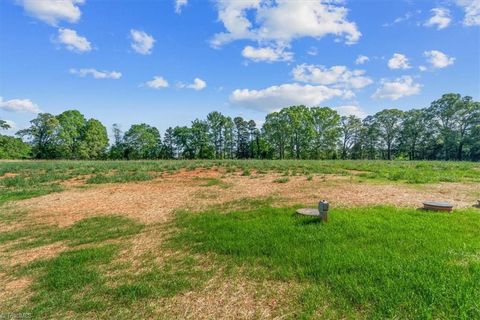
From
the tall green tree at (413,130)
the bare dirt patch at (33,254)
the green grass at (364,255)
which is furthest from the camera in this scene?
the tall green tree at (413,130)

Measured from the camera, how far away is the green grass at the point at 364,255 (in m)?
3.29

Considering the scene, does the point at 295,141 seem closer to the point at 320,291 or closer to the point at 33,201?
the point at 33,201

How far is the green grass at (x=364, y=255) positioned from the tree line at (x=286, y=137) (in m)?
58.5

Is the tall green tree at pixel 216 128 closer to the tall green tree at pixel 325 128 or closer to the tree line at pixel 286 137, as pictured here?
the tree line at pixel 286 137

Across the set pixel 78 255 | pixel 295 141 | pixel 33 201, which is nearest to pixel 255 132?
pixel 295 141

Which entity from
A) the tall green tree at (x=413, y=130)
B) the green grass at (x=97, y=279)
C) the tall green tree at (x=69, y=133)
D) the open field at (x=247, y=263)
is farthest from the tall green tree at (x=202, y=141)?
the green grass at (x=97, y=279)

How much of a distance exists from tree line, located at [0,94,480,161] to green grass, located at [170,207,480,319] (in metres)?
58.5

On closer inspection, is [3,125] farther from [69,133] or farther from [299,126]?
[299,126]

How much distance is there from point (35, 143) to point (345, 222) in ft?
246

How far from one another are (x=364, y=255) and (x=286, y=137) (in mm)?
62877

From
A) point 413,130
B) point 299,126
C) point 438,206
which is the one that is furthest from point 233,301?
point 413,130

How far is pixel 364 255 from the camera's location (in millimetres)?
4441

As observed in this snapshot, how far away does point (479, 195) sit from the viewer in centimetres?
977

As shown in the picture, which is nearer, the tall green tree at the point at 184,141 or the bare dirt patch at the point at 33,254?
the bare dirt patch at the point at 33,254
